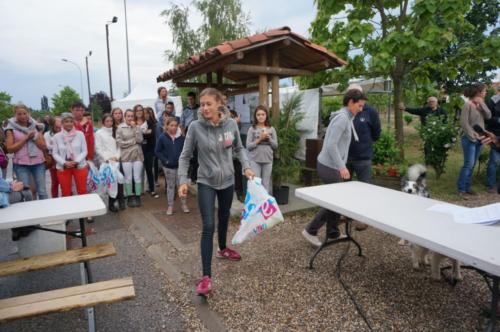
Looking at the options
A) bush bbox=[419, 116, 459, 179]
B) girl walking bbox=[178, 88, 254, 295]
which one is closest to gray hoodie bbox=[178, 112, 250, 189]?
girl walking bbox=[178, 88, 254, 295]

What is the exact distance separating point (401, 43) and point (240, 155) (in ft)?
14.1

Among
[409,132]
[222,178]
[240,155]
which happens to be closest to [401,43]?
[240,155]

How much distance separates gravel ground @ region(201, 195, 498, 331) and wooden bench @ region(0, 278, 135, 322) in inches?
38.4

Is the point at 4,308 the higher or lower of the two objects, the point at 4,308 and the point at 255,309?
the higher

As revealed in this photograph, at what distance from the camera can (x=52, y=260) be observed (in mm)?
2746

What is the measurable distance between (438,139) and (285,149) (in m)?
3.46

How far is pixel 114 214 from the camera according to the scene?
6.00 m

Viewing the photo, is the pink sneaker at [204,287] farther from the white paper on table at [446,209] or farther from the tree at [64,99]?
the tree at [64,99]

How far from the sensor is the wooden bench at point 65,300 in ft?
6.65

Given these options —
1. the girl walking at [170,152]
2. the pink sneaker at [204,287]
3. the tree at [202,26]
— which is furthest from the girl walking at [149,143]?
the tree at [202,26]

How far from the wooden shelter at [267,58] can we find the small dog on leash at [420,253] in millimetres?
2574

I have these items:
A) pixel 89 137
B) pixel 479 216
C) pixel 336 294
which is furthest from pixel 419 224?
pixel 89 137

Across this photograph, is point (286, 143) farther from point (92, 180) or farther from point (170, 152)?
point (92, 180)

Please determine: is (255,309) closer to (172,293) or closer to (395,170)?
(172,293)
